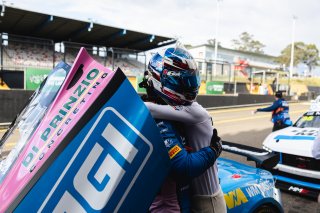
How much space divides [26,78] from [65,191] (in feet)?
50.0

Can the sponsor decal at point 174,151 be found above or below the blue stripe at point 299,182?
above

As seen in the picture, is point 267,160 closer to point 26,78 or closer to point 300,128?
point 300,128

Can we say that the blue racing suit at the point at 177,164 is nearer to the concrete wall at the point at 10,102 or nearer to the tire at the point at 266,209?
the tire at the point at 266,209

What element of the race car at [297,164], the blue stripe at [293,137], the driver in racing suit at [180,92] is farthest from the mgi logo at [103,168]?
the blue stripe at [293,137]

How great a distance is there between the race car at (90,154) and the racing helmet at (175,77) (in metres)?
0.33

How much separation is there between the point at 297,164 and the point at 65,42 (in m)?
18.0

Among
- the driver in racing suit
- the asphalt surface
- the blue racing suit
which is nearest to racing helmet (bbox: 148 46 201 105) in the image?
the driver in racing suit

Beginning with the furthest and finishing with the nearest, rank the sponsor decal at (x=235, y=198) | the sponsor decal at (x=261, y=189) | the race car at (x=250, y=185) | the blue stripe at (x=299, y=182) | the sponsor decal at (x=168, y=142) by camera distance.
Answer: the blue stripe at (x=299, y=182) < the sponsor decal at (x=261, y=189) < the race car at (x=250, y=185) < the sponsor decal at (x=235, y=198) < the sponsor decal at (x=168, y=142)

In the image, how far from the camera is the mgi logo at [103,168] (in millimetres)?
1377

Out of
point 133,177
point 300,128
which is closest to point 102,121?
point 133,177

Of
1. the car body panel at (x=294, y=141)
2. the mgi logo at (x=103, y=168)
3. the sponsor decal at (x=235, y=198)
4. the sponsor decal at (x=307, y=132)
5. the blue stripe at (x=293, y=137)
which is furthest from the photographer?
the sponsor decal at (x=307, y=132)

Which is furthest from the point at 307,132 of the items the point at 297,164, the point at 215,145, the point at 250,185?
the point at 215,145

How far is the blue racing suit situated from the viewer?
164cm

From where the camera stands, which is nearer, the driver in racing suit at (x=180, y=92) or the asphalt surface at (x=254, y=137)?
the driver in racing suit at (x=180, y=92)
